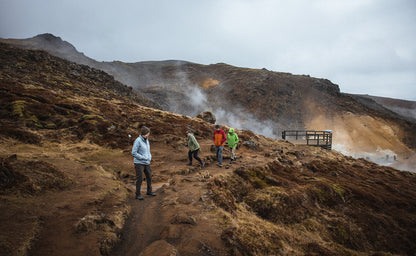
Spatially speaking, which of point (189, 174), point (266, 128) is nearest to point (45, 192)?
point (189, 174)

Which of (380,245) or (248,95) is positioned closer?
(380,245)

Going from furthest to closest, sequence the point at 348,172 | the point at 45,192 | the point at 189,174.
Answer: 1. the point at 348,172
2. the point at 189,174
3. the point at 45,192

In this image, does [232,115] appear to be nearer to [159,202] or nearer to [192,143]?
[192,143]

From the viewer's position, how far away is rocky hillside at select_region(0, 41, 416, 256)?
3.95m

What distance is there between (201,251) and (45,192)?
14.0 ft

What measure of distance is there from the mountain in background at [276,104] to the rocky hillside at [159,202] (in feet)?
88.0

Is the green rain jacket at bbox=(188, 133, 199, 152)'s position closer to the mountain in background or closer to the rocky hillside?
the rocky hillside

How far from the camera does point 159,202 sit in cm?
590

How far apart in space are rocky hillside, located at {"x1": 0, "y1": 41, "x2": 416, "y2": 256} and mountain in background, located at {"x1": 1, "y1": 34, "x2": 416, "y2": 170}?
26.8m

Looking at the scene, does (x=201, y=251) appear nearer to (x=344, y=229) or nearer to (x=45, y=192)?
(x=45, y=192)

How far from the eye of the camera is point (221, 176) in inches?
317

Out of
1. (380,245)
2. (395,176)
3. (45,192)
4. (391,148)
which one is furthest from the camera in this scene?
(391,148)

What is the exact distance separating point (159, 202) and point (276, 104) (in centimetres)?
5130

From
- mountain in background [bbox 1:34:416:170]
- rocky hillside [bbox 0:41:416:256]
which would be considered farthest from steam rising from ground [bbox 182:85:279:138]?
rocky hillside [bbox 0:41:416:256]
